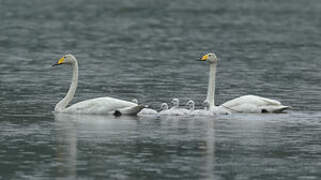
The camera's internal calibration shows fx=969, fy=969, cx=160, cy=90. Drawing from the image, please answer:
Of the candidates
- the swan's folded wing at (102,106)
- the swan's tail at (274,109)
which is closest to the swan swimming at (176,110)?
the swan's folded wing at (102,106)

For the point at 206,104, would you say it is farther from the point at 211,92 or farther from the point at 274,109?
the point at 274,109

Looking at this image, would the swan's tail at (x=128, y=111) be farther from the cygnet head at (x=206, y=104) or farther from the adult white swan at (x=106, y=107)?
the cygnet head at (x=206, y=104)

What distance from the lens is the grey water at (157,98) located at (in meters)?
15.4

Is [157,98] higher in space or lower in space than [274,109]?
higher

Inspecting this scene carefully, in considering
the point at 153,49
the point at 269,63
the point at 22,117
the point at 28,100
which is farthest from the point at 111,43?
the point at 22,117

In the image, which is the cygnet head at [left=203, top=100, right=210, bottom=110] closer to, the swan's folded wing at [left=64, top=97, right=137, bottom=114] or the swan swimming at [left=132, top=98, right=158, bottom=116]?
the swan swimming at [left=132, top=98, right=158, bottom=116]

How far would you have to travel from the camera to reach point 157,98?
24.5m

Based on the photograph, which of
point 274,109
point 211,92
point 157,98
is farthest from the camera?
point 157,98

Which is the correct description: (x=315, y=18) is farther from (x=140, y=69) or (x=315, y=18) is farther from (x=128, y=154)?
(x=128, y=154)

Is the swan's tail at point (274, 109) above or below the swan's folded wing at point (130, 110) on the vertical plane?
above

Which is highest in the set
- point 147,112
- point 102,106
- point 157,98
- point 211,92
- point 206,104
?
point 211,92

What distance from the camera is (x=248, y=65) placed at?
1374 inches

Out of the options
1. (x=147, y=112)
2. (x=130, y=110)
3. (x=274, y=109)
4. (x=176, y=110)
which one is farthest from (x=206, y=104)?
(x=130, y=110)

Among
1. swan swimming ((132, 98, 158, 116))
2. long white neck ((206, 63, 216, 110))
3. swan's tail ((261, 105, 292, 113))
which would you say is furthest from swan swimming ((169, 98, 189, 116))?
swan's tail ((261, 105, 292, 113))
